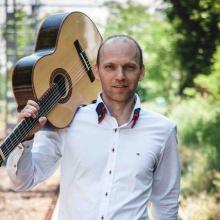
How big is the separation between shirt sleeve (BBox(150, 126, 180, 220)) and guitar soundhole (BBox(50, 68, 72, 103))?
56 centimetres

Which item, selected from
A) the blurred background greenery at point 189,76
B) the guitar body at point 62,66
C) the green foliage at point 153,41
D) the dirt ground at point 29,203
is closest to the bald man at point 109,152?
the guitar body at point 62,66

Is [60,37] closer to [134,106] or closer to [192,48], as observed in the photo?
[134,106]

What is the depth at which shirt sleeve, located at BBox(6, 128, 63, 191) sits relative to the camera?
243cm

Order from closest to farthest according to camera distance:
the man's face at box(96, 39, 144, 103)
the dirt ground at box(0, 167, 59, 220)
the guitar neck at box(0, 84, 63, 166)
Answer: the guitar neck at box(0, 84, 63, 166) < the man's face at box(96, 39, 144, 103) < the dirt ground at box(0, 167, 59, 220)

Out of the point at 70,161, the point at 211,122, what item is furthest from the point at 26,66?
the point at 211,122

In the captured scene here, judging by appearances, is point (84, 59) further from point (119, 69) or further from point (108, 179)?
point (108, 179)

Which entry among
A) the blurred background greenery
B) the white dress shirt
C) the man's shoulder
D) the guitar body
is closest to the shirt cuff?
the white dress shirt

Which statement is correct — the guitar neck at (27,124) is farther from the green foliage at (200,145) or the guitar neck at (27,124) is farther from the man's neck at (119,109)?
the green foliage at (200,145)

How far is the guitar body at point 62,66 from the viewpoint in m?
2.58

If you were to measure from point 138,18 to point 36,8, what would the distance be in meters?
17.3

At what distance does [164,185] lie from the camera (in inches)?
109

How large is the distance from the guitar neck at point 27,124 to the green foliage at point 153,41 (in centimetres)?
1440

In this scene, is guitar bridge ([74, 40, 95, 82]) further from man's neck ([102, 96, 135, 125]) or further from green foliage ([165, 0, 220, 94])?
green foliage ([165, 0, 220, 94])

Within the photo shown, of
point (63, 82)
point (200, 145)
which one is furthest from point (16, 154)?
point (200, 145)
